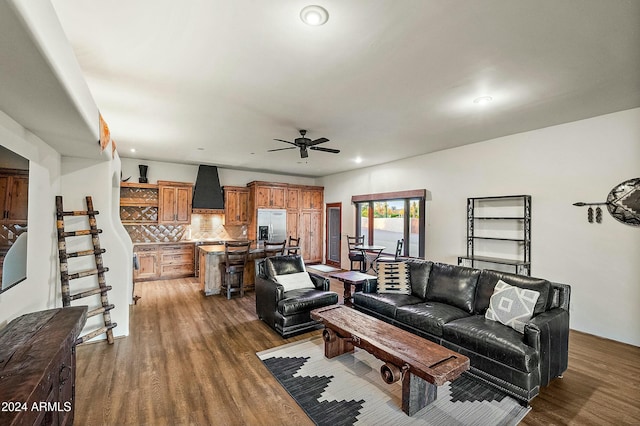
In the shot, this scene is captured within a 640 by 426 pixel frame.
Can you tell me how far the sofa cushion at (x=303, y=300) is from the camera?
3.65 meters

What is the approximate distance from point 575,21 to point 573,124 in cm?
263

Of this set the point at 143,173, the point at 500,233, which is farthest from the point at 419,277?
the point at 143,173

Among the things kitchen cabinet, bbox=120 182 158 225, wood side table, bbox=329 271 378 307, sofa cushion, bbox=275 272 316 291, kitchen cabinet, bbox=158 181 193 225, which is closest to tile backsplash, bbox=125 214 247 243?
kitchen cabinet, bbox=120 182 158 225

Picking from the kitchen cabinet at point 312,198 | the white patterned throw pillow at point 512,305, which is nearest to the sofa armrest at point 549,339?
the white patterned throw pillow at point 512,305

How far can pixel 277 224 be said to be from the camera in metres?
8.15

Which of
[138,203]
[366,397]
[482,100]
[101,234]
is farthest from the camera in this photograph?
[138,203]

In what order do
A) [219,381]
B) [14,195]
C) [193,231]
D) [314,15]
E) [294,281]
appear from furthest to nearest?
[193,231]
[294,281]
[219,381]
[14,195]
[314,15]

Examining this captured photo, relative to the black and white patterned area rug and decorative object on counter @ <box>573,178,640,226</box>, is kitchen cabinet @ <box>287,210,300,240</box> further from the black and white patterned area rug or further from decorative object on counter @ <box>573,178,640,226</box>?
decorative object on counter @ <box>573,178,640,226</box>

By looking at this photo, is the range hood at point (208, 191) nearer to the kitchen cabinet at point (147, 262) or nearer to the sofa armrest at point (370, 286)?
the kitchen cabinet at point (147, 262)

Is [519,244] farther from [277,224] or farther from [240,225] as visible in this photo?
[240,225]

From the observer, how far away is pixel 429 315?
317 cm

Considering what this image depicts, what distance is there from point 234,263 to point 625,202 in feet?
18.7

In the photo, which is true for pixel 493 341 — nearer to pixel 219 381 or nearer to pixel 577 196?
pixel 219 381

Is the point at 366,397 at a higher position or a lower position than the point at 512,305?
lower
